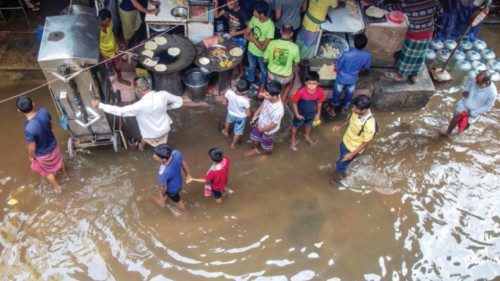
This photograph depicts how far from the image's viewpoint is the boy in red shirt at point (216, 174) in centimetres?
554

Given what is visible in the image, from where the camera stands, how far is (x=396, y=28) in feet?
25.8

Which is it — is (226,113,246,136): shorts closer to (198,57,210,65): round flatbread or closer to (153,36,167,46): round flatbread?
(198,57,210,65): round flatbread

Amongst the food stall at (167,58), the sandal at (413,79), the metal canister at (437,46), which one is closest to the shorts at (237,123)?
the food stall at (167,58)

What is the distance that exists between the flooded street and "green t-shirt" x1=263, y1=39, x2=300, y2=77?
50.3 inches

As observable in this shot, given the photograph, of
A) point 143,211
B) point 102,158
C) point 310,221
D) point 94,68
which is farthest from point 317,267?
point 94,68

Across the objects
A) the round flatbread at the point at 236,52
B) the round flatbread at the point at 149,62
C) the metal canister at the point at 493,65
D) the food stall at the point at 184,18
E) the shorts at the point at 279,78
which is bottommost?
the metal canister at the point at 493,65

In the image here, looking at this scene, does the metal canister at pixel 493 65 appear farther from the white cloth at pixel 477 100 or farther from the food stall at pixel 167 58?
the food stall at pixel 167 58

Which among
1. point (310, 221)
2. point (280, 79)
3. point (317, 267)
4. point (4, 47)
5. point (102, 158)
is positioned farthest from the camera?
point (4, 47)

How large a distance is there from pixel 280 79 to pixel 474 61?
438cm

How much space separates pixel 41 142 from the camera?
19.2 feet

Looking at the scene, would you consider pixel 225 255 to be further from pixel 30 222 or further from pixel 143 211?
pixel 30 222

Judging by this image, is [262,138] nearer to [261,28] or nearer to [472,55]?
[261,28]

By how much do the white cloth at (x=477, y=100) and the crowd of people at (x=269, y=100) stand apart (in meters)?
0.02

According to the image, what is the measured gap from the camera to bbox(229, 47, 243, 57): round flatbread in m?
7.68
